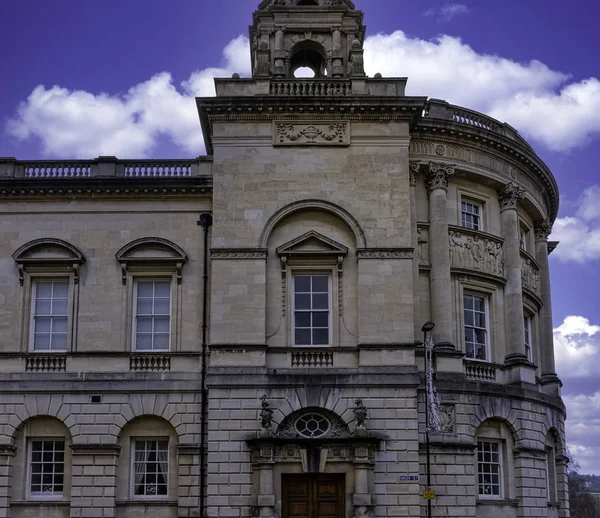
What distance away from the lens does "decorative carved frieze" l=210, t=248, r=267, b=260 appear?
99.5ft

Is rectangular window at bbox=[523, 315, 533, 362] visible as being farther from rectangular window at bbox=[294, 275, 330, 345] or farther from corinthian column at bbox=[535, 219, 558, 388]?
rectangular window at bbox=[294, 275, 330, 345]

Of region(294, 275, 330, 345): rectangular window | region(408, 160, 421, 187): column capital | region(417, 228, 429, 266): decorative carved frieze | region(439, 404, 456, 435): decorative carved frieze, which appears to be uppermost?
region(408, 160, 421, 187): column capital

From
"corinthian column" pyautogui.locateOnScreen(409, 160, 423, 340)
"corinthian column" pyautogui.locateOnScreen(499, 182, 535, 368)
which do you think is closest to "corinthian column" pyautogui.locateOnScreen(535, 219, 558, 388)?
"corinthian column" pyautogui.locateOnScreen(499, 182, 535, 368)

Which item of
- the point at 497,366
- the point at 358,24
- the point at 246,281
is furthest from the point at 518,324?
the point at 358,24

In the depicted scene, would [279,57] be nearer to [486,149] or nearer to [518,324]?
[486,149]

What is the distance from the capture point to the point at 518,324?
3328 centimetres

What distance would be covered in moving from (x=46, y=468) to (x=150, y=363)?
4.58m

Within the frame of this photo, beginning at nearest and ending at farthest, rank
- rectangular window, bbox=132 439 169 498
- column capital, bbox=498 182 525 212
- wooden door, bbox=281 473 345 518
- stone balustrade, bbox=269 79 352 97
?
wooden door, bbox=281 473 345 518
rectangular window, bbox=132 439 169 498
stone balustrade, bbox=269 79 352 97
column capital, bbox=498 182 525 212

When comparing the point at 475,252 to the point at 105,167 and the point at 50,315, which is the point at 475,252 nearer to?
the point at 105,167

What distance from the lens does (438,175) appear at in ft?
107

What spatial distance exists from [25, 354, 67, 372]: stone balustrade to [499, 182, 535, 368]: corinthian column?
48.2 ft

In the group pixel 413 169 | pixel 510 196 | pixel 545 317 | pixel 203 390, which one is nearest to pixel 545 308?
pixel 545 317

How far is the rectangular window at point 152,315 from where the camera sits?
31.6 m

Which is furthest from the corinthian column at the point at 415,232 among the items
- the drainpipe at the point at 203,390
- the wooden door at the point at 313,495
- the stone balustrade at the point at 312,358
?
the drainpipe at the point at 203,390
